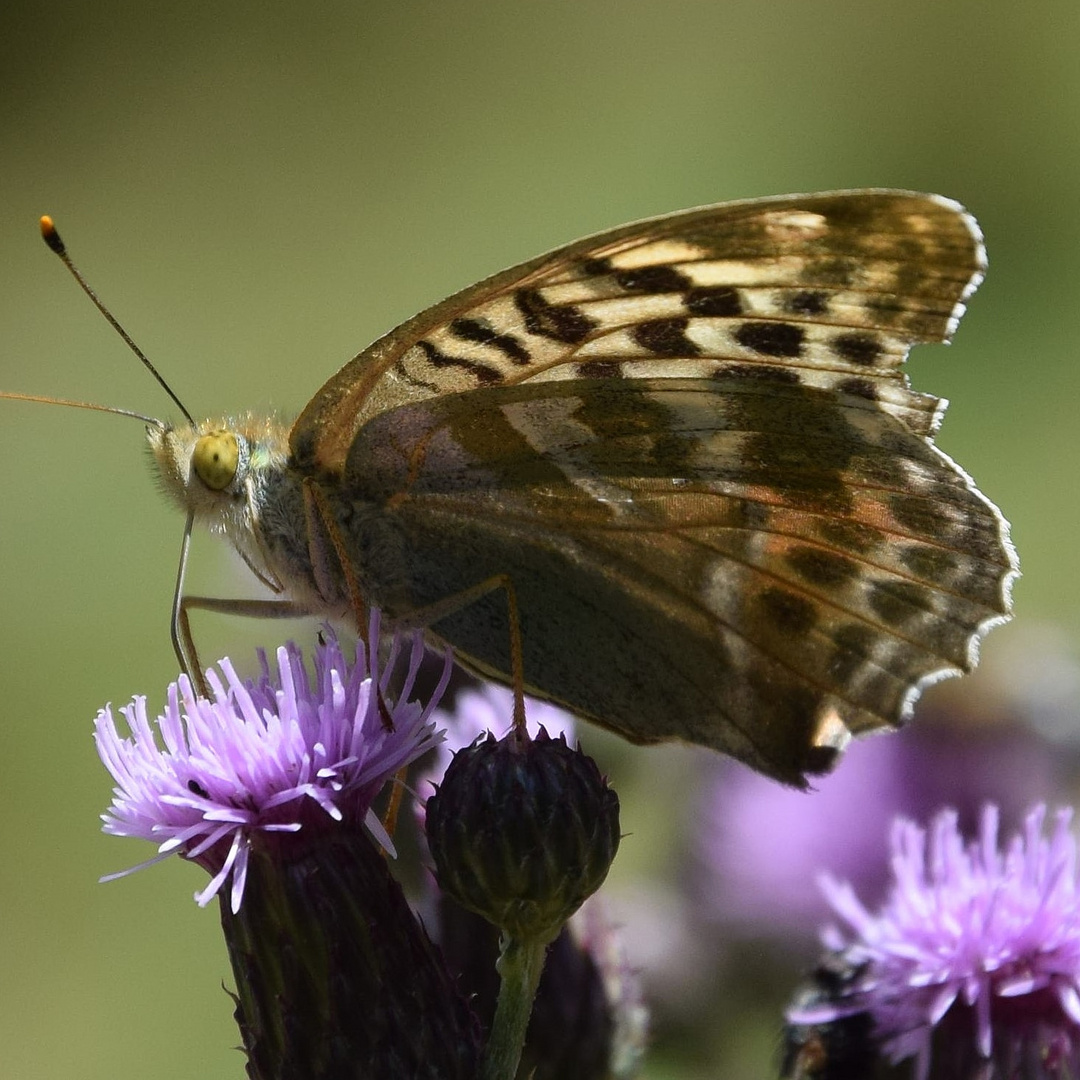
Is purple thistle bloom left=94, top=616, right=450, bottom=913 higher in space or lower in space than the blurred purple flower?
higher

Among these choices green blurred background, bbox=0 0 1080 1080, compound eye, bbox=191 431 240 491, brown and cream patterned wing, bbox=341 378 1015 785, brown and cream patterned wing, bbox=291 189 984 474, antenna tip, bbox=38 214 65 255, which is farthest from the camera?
green blurred background, bbox=0 0 1080 1080

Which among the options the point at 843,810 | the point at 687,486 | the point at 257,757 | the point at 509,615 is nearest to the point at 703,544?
the point at 687,486

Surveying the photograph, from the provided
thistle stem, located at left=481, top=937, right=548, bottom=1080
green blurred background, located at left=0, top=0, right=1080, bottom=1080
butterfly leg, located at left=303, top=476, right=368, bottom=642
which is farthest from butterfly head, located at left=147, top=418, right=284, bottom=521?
green blurred background, located at left=0, top=0, right=1080, bottom=1080

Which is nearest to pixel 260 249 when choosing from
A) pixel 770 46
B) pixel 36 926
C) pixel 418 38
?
pixel 418 38

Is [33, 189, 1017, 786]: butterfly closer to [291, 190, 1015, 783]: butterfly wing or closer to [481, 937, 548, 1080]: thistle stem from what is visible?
[291, 190, 1015, 783]: butterfly wing

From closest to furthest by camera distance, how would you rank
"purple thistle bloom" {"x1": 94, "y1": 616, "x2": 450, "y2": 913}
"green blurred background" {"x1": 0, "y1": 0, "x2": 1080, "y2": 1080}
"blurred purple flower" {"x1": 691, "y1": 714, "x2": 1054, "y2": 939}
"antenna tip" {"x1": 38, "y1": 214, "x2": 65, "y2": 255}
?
"purple thistle bloom" {"x1": 94, "y1": 616, "x2": 450, "y2": 913}
"antenna tip" {"x1": 38, "y1": 214, "x2": 65, "y2": 255}
"blurred purple flower" {"x1": 691, "y1": 714, "x2": 1054, "y2": 939}
"green blurred background" {"x1": 0, "y1": 0, "x2": 1080, "y2": 1080}

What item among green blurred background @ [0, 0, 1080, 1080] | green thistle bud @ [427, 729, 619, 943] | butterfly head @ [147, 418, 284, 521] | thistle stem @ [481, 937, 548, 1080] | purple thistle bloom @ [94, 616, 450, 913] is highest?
butterfly head @ [147, 418, 284, 521]
